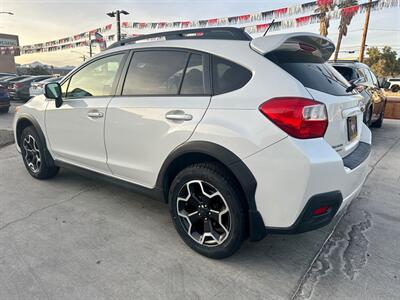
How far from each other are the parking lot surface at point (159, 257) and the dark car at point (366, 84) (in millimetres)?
3405

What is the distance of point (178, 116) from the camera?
250cm

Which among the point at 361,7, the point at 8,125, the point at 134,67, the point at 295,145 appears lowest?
the point at 8,125

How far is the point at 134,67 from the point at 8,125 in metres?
7.62

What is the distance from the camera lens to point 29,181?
14.0 ft

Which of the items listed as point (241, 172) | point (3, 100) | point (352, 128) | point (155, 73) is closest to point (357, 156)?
point (352, 128)

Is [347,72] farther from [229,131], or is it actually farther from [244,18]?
[244,18]

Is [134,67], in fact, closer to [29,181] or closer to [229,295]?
[229,295]

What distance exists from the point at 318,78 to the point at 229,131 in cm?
83

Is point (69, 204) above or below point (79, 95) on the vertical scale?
below

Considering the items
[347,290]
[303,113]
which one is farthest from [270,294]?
[303,113]

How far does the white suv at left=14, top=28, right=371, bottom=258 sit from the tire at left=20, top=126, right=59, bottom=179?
1117 millimetres

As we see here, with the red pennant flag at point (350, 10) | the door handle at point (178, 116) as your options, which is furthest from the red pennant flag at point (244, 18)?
the door handle at point (178, 116)

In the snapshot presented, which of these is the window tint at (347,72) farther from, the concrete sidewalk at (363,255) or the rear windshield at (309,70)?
the rear windshield at (309,70)

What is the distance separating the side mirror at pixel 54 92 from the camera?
11.7ft
